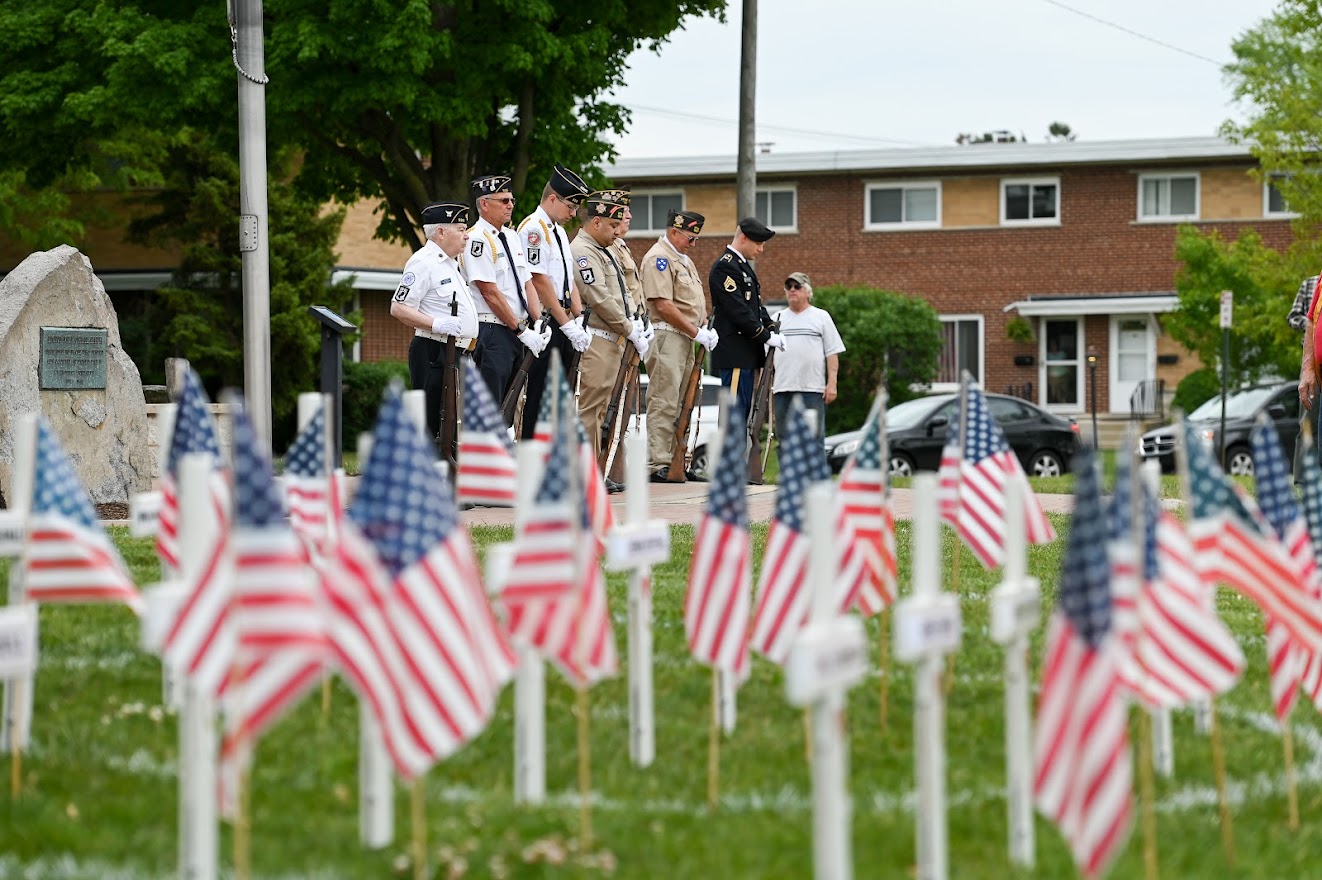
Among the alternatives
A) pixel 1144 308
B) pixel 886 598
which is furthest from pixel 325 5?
pixel 1144 308

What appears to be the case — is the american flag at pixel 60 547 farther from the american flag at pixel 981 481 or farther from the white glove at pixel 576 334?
the white glove at pixel 576 334

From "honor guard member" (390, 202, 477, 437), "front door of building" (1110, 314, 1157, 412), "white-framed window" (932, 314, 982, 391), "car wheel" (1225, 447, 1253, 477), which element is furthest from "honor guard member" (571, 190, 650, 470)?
"front door of building" (1110, 314, 1157, 412)

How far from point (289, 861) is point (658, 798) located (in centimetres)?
110

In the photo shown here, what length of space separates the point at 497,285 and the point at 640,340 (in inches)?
76.6

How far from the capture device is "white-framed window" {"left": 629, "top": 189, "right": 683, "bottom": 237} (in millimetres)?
42750

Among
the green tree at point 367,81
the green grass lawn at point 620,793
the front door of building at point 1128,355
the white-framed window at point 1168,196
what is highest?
the white-framed window at point 1168,196

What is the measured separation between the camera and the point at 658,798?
196 inches

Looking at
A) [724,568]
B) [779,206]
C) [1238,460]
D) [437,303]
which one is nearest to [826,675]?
[724,568]

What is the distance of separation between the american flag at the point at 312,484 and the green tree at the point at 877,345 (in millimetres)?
28669

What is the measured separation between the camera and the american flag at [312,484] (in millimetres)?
5754

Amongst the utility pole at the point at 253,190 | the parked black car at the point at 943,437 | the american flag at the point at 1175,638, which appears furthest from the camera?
the parked black car at the point at 943,437

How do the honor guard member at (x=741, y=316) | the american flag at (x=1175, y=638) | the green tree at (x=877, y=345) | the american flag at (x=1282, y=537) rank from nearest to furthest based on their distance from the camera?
the american flag at (x=1175, y=638)
the american flag at (x=1282, y=537)
the honor guard member at (x=741, y=316)
the green tree at (x=877, y=345)

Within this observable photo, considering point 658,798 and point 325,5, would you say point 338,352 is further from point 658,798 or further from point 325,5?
point 325,5

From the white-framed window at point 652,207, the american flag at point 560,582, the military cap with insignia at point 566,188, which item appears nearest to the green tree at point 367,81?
the military cap with insignia at point 566,188
